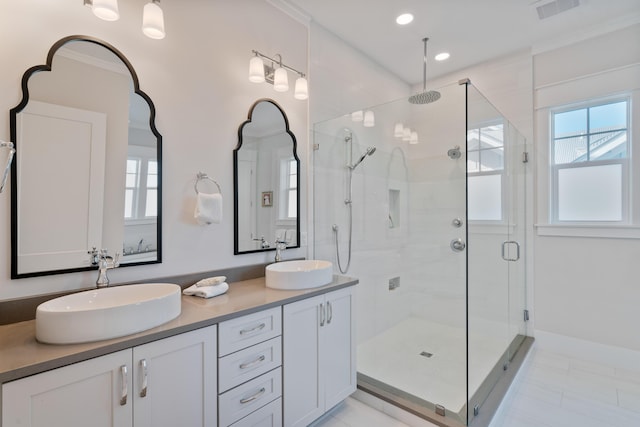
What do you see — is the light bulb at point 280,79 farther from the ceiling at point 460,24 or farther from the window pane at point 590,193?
the window pane at point 590,193

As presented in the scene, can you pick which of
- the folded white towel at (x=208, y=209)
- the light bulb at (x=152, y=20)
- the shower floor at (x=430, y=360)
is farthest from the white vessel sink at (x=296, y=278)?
the light bulb at (x=152, y=20)

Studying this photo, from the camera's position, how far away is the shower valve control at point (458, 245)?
2402 millimetres

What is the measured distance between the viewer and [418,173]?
304 cm

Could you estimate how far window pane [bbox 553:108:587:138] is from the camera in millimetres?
2729

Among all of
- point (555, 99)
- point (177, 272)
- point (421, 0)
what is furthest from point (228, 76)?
point (555, 99)

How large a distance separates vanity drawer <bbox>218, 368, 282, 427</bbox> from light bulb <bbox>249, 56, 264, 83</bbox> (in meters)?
1.72

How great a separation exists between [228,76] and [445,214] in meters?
2.04

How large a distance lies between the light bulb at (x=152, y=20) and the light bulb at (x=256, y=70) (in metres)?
0.58

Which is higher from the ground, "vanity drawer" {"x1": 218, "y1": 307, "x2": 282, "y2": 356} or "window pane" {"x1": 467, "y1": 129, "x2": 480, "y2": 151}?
"window pane" {"x1": 467, "y1": 129, "x2": 480, "y2": 151}

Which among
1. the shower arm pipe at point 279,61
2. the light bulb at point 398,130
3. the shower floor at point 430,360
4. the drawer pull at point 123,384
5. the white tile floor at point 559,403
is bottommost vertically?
the white tile floor at point 559,403

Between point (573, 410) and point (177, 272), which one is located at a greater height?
point (177, 272)

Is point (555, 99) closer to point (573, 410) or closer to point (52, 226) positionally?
point (573, 410)

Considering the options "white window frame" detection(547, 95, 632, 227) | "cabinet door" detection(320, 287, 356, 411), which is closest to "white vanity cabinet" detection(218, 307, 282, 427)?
"cabinet door" detection(320, 287, 356, 411)

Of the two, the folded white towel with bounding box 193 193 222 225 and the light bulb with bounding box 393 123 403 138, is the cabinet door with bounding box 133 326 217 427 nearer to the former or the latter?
the folded white towel with bounding box 193 193 222 225
